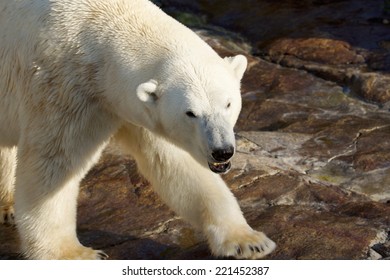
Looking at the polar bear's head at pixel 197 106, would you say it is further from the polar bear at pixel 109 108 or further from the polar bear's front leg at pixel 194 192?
the polar bear's front leg at pixel 194 192

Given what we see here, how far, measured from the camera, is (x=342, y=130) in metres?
6.74

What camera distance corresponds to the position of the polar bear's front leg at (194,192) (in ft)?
16.3

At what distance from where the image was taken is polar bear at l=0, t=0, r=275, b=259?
4461 millimetres

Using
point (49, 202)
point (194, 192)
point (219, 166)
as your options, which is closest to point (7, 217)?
point (49, 202)

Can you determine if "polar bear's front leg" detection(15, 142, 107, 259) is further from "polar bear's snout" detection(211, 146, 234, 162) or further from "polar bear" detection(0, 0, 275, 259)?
"polar bear's snout" detection(211, 146, 234, 162)

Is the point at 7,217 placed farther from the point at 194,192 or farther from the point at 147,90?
the point at 147,90

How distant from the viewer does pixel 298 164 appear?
622cm

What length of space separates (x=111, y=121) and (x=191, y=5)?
6207 millimetres

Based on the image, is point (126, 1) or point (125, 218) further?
point (125, 218)

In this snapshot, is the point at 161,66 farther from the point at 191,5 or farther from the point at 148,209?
the point at 191,5

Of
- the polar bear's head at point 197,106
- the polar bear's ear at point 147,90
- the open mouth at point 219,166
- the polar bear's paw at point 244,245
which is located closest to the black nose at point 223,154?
the polar bear's head at point 197,106

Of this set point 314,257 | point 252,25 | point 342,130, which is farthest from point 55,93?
point 252,25

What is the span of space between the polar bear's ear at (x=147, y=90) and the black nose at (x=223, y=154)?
488mm

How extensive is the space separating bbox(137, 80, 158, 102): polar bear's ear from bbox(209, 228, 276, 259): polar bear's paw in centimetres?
104
